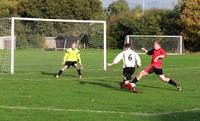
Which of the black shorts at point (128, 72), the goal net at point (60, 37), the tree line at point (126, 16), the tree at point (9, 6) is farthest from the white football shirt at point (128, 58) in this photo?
the tree at point (9, 6)

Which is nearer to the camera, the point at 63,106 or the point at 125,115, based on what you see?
the point at 125,115

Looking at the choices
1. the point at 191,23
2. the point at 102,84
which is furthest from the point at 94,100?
the point at 191,23

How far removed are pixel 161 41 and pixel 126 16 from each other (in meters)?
16.6

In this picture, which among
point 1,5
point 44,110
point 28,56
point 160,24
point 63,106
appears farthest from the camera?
point 1,5

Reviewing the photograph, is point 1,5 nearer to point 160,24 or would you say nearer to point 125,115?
point 160,24

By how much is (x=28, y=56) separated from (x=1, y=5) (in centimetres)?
4459

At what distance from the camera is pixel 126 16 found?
76.6 m

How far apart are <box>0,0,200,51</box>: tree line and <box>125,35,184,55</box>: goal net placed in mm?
4538

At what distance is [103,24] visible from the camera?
33750 mm

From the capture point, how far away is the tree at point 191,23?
66.4m

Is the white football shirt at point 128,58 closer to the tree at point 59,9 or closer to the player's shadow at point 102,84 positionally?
the player's shadow at point 102,84

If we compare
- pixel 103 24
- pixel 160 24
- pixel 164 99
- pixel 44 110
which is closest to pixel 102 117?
pixel 44 110

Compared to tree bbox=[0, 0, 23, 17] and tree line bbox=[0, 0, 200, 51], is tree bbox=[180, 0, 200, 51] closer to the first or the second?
tree line bbox=[0, 0, 200, 51]

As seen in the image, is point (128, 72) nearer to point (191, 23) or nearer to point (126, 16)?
point (191, 23)
